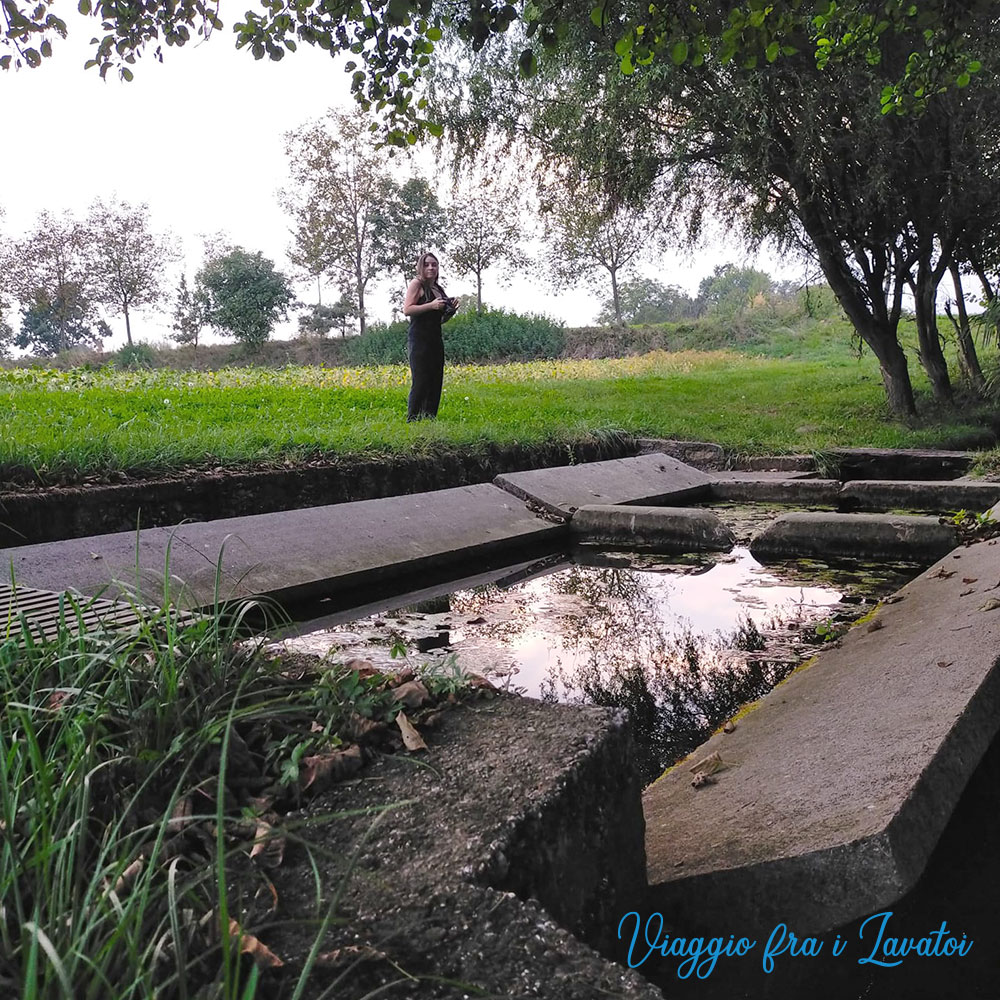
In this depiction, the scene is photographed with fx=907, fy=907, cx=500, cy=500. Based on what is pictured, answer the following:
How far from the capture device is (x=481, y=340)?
2938 centimetres

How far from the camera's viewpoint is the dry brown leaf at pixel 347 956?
122 cm

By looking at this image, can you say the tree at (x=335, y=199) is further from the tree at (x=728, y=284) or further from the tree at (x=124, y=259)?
the tree at (x=728, y=284)

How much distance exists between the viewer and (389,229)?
3466cm

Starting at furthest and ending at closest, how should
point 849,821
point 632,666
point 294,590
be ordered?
point 294,590, point 632,666, point 849,821

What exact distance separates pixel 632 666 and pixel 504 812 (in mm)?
2339

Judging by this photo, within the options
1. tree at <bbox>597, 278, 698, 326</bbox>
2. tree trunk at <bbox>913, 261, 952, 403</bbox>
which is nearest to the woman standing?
tree trunk at <bbox>913, 261, 952, 403</bbox>

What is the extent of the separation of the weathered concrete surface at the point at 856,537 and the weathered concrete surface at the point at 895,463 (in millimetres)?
3488

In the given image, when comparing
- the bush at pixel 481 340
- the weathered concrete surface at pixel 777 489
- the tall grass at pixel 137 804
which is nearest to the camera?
the tall grass at pixel 137 804

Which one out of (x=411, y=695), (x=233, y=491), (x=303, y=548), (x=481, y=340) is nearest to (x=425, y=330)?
(x=233, y=491)

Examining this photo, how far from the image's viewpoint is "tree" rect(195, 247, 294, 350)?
110 ft

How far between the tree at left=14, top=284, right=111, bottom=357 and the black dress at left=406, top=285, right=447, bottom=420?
3090 centimetres

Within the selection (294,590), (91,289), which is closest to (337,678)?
(294,590)

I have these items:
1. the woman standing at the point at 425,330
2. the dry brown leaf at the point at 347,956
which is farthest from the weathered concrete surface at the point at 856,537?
the dry brown leaf at the point at 347,956

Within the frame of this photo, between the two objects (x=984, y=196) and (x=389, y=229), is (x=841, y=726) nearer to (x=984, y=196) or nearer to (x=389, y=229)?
(x=984, y=196)
